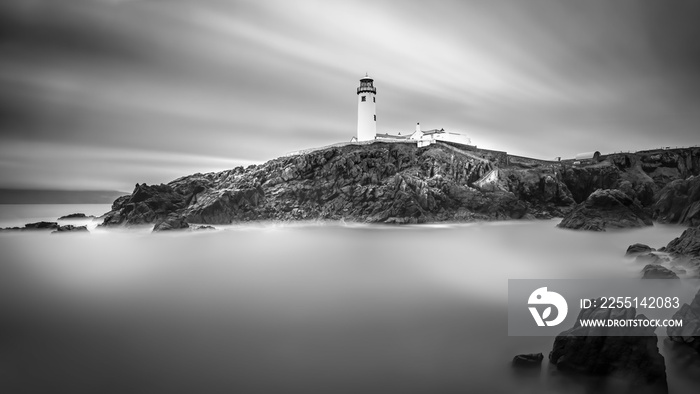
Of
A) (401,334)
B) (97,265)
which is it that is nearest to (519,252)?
(401,334)

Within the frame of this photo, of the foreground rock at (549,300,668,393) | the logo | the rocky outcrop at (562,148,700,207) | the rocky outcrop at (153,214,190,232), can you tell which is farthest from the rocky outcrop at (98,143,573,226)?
the foreground rock at (549,300,668,393)

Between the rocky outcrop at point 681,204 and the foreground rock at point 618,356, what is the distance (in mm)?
28068

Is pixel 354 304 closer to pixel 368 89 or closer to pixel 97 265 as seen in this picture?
pixel 97 265

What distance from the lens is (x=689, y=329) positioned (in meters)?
9.41

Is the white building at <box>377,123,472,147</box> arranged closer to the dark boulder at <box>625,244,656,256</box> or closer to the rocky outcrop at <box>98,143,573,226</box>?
the rocky outcrop at <box>98,143,573,226</box>

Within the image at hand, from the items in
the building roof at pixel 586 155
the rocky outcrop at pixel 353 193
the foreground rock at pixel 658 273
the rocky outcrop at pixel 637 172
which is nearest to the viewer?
the foreground rock at pixel 658 273

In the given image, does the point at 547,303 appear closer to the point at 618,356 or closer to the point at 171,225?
the point at 618,356

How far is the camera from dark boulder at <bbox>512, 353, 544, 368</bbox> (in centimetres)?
913

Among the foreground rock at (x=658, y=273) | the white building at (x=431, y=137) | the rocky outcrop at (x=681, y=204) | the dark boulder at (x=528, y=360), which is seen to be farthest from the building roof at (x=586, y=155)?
the dark boulder at (x=528, y=360)

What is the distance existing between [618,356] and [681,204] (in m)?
33.5

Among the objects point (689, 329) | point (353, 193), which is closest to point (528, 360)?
point (689, 329)

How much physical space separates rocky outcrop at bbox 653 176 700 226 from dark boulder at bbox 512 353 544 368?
2844 cm

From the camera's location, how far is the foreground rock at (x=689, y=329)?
9.23 metres

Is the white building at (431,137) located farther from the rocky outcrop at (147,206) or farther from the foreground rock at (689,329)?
the foreground rock at (689,329)
